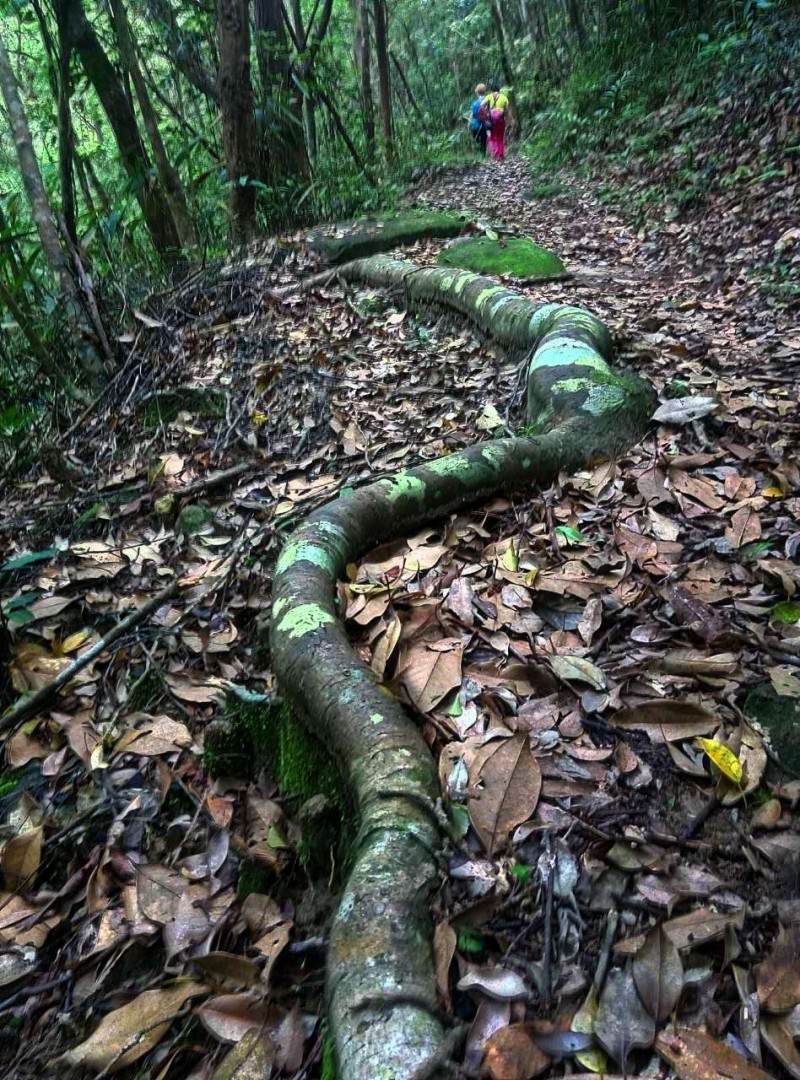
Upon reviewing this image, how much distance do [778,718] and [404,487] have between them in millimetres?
1575

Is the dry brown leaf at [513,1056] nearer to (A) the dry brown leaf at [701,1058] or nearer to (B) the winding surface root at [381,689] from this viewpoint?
(B) the winding surface root at [381,689]

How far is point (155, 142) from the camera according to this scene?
6.93m

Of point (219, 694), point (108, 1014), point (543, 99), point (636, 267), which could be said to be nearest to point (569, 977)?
point (108, 1014)

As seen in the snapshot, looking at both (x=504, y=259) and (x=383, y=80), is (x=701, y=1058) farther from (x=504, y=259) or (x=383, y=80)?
(x=383, y=80)

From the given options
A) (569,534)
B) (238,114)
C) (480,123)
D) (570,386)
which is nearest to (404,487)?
(569,534)

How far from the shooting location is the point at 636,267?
6.81m

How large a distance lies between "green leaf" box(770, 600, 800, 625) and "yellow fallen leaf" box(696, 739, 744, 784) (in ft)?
1.79

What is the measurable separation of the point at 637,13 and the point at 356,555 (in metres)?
11.8

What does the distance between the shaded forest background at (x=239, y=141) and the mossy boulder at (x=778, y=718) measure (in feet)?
11.6

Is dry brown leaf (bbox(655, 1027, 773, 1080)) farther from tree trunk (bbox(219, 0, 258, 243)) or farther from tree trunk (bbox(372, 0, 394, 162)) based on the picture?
tree trunk (bbox(372, 0, 394, 162))

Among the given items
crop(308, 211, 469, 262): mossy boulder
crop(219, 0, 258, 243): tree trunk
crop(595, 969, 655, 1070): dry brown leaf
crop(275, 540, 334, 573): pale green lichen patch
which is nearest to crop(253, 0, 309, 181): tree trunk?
crop(219, 0, 258, 243): tree trunk

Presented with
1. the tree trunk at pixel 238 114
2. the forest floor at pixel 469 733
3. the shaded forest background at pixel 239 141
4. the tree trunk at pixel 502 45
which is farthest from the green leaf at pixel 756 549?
the tree trunk at pixel 502 45

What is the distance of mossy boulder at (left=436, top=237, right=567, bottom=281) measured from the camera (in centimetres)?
580

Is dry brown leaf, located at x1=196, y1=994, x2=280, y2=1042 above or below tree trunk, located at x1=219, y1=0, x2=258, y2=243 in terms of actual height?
below
